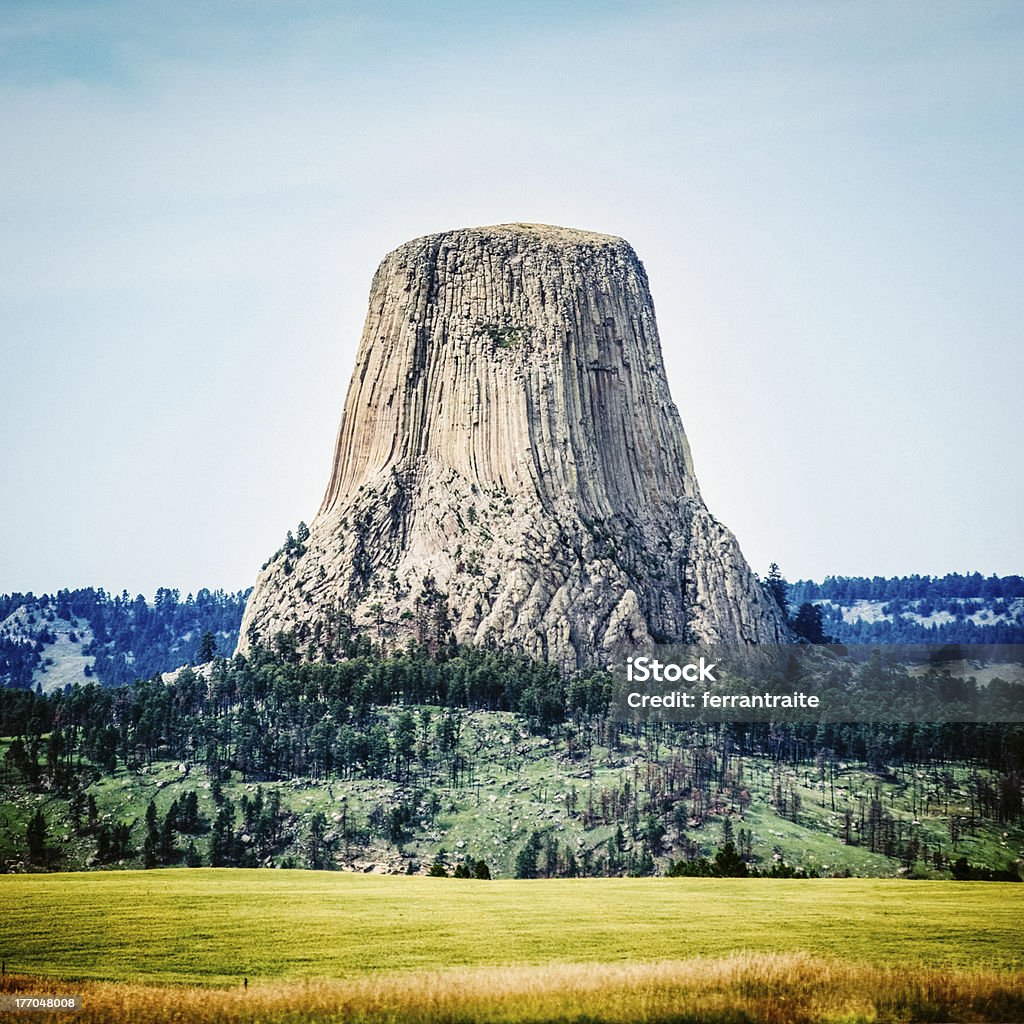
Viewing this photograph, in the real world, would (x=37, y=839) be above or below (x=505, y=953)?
below

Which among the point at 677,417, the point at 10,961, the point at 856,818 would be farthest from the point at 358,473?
the point at 10,961

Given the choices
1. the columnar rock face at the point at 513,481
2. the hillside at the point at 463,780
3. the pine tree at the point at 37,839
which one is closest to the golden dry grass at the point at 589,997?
the hillside at the point at 463,780

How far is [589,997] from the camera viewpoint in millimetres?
41594

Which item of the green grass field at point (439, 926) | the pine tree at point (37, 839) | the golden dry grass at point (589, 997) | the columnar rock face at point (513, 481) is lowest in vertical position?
the pine tree at point (37, 839)

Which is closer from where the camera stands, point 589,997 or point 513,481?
point 589,997

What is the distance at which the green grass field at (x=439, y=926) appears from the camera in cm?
4544

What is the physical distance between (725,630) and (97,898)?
416ft

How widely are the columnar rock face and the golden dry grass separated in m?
117

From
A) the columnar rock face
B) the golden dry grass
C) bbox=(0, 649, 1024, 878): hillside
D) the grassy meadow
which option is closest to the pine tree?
bbox=(0, 649, 1024, 878): hillside

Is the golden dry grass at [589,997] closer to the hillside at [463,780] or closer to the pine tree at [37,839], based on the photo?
the hillside at [463,780]

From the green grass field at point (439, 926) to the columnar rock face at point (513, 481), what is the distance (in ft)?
330

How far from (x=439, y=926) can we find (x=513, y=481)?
4883 inches

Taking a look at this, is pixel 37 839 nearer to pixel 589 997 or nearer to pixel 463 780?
pixel 463 780

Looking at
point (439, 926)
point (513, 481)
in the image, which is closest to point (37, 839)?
point (439, 926)
